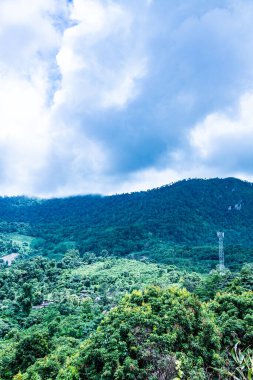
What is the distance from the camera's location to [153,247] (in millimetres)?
113312

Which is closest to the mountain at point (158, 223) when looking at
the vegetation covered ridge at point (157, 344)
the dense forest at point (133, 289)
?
the dense forest at point (133, 289)

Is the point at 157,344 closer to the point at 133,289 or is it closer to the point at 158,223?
the point at 133,289

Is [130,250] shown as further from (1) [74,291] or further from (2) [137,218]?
(1) [74,291]

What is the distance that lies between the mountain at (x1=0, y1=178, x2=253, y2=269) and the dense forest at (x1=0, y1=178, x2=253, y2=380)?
0.53 m

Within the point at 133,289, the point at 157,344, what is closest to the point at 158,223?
the point at 133,289

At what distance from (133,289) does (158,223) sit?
72.4 meters

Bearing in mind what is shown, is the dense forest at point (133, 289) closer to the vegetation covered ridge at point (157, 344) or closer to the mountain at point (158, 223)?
the vegetation covered ridge at point (157, 344)

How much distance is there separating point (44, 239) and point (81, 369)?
432 ft

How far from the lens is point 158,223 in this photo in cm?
13638

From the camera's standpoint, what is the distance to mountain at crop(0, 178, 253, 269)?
111 metres

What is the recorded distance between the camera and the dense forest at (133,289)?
16.3 metres

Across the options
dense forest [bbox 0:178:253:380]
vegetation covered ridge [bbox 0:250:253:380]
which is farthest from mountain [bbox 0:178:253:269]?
vegetation covered ridge [bbox 0:250:253:380]

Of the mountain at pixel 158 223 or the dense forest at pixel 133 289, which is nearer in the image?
the dense forest at pixel 133 289

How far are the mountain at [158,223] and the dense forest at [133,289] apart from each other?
53 centimetres
